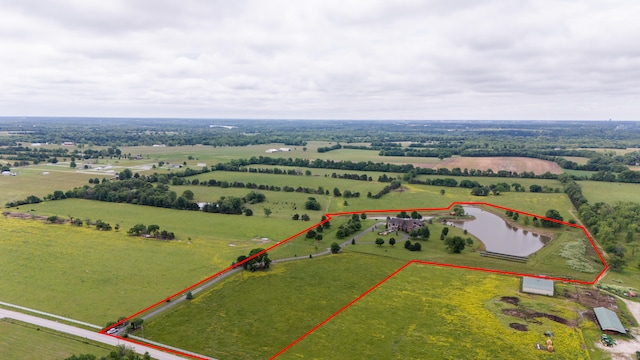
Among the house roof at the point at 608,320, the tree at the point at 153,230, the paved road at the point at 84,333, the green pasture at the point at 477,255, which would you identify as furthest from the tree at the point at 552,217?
the tree at the point at 153,230

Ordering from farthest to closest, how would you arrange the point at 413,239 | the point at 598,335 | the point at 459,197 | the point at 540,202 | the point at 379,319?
the point at 459,197 → the point at 540,202 → the point at 413,239 → the point at 379,319 → the point at 598,335

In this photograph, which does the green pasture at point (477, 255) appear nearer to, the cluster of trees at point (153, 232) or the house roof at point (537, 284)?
the house roof at point (537, 284)

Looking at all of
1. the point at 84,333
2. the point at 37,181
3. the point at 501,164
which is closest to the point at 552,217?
the point at 84,333

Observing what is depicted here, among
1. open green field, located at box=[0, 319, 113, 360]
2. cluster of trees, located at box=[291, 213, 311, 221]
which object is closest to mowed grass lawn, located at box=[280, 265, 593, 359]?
open green field, located at box=[0, 319, 113, 360]

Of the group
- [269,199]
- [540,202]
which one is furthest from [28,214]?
[540,202]

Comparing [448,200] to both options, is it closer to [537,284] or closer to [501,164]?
[537,284]

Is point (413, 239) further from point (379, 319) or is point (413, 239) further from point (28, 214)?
point (28, 214)
